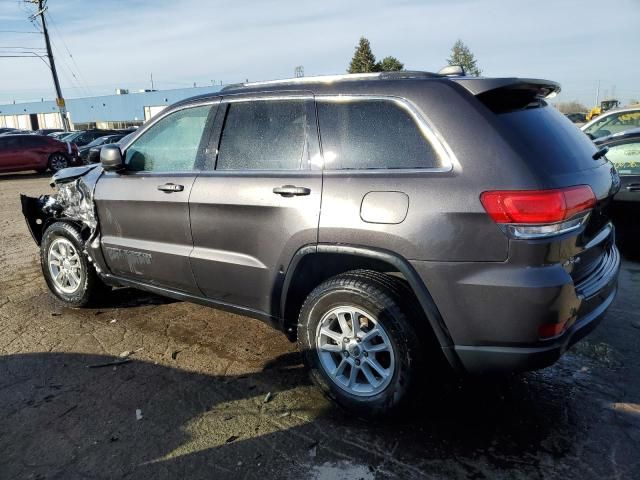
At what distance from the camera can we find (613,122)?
348 inches

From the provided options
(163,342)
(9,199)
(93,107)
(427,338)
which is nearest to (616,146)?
(427,338)

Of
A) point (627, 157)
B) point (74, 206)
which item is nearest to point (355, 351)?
point (74, 206)

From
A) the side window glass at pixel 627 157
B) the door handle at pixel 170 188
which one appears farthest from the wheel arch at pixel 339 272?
the side window glass at pixel 627 157

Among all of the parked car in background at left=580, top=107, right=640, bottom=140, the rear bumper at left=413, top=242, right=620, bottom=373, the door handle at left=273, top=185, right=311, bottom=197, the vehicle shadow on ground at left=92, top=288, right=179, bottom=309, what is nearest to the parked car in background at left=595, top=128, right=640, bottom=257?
the parked car in background at left=580, top=107, right=640, bottom=140

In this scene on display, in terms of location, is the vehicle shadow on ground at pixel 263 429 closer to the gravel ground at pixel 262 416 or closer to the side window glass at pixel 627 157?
the gravel ground at pixel 262 416

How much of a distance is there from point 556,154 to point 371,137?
Result: 3.17 feet

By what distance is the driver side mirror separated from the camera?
4.04 metres

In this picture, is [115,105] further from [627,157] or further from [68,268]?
[627,157]

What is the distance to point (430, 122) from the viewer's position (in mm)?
2705

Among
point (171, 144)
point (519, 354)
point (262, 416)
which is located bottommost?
point (262, 416)

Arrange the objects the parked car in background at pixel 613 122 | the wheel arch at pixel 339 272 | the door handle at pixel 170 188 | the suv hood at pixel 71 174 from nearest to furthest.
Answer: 1. the wheel arch at pixel 339 272
2. the door handle at pixel 170 188
3. the suv hood at pixel 71 174
4. the parked car in background at pixel 613 122

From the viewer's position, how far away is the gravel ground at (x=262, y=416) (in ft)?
8.50

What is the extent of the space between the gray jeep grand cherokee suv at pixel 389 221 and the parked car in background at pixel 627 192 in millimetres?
2936

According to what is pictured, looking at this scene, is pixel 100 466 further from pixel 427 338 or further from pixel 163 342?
pixel 427 338
